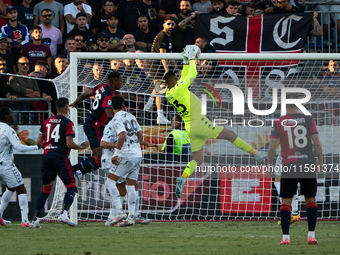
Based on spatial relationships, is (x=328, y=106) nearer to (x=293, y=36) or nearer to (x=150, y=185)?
(x=293, y=36)

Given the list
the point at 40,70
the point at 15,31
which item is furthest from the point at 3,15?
the point at 40,70

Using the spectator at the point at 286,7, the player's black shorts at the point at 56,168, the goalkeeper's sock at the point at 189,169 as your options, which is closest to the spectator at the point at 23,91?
the player's black shorts at the point at 56,168

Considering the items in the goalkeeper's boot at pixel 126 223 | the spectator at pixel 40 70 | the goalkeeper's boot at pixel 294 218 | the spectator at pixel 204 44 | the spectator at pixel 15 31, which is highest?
the spectator at pixel 15 31

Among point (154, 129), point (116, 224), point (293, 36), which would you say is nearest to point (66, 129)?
point (116, 224)

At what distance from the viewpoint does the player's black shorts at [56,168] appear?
7375 mm

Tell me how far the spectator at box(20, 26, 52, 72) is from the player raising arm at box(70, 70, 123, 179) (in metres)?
3.21

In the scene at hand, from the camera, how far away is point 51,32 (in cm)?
1177

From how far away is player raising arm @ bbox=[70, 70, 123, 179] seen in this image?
26.3 ft

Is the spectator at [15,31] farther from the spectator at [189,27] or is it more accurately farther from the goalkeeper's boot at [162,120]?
the goalkeeper's boot at [162,120]

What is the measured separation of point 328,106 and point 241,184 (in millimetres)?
2253

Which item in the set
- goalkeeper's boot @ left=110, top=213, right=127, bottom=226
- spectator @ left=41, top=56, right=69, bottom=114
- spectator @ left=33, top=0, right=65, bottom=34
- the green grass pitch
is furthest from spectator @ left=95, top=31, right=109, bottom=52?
the green grass pitch

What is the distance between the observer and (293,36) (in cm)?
1139

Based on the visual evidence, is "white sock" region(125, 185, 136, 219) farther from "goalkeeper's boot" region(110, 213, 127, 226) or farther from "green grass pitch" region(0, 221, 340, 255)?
"green grass pitch" region(0, 221, 340, 255)

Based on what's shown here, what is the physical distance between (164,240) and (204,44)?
5.77 m
